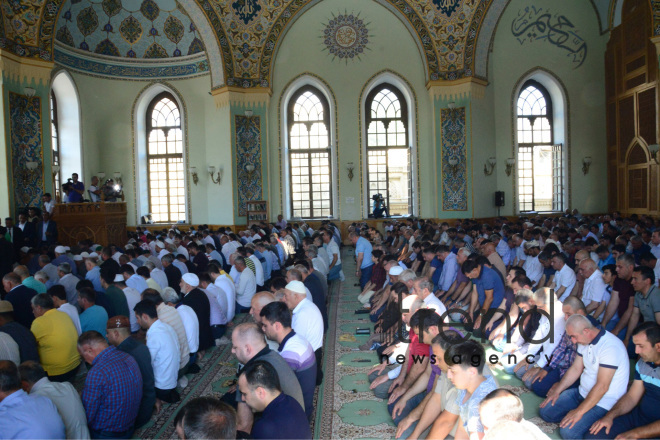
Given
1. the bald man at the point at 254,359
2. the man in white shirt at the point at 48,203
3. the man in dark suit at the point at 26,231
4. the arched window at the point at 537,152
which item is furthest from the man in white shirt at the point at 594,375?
the arched window at the point at 537,152

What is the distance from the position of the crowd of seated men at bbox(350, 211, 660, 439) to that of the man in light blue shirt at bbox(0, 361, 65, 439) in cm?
227

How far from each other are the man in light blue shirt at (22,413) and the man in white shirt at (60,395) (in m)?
0.19

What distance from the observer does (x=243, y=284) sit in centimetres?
780

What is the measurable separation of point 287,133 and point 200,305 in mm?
11645

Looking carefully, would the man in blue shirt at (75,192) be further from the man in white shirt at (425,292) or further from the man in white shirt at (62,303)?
the man in white shirt at (425,292)

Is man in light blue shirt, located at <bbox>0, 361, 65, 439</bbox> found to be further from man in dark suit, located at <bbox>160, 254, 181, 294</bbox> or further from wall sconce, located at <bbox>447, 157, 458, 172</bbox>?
wall sconce, located at <bbox>447, 157, 458, 172</bbox>

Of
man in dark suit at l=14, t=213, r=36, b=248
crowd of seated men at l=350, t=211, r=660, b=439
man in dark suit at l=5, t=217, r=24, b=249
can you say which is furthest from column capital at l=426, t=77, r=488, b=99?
man in dark suit at l=5, t=217, r=24, b=249

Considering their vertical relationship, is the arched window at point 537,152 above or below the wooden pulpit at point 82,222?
above

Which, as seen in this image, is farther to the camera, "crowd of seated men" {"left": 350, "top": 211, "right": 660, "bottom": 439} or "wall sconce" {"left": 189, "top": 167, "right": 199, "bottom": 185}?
"wall sconce" {"left": 189, "top": 167, "right": 199, "bottom": 185}

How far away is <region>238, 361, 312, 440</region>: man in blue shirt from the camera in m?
2.80

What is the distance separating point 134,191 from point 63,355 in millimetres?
13235

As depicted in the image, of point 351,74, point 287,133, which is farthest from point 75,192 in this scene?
point 351,74

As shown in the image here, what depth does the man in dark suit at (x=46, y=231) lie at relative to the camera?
33.5 ft

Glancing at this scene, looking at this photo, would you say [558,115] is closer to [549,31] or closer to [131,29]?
[549,31]
